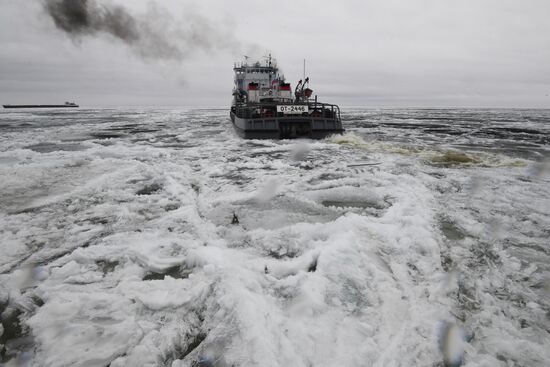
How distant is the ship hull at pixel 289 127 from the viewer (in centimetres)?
1967

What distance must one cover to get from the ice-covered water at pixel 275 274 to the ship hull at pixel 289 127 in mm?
11411

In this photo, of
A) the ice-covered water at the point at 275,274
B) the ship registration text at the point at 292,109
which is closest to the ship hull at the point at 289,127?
the ship registration text at the point at 292,109

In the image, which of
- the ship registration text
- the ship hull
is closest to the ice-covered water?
the ship hull

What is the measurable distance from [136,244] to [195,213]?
168 centimetres

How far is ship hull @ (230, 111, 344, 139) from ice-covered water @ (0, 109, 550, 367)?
11.4 metres

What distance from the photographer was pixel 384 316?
131 inches

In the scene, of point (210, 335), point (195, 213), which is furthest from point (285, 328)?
point (195, 213)

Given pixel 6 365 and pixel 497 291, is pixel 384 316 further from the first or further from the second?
pixel 6 365

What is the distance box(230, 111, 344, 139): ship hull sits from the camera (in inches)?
774

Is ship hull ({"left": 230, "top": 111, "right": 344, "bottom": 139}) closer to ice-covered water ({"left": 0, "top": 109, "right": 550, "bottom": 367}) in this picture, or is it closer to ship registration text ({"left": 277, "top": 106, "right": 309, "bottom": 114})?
ship registration text ({"left": 277, "top": 106, "right": 309, "bottom": 114})

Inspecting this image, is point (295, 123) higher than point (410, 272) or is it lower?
higher

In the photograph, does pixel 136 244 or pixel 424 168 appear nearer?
pixel 136 244

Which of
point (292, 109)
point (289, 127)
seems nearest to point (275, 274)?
point (289, 127)

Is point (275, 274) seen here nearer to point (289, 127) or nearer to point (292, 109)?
point (289, 127)
